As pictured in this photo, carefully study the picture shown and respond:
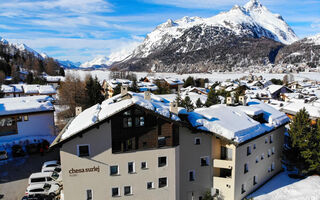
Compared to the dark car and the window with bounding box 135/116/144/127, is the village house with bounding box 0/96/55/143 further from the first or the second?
the window with bounding box 135/116/144/127

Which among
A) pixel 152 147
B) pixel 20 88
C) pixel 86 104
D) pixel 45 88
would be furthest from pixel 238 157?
pixel 20 88

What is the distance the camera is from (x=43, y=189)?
23.0m

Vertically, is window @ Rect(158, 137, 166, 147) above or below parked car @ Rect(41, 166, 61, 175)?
above

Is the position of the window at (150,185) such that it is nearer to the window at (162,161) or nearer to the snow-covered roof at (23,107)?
the window at (162,161)

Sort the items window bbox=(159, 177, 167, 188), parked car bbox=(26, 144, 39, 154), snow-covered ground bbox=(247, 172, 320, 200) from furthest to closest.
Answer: parked car bbox=(26, 144, 39, 154) → snow-covered ground bbox=(247, 172, 320, 200) → window bbox=(159, 177, 167, 188)

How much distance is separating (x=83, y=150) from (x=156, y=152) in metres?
5.99

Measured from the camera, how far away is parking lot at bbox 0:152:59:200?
Result: 23.5 metres

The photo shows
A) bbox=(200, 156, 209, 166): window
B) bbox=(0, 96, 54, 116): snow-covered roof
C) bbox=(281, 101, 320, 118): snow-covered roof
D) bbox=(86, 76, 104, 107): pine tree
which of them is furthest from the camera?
bbox=(86, 76, 104, 107): pine tree

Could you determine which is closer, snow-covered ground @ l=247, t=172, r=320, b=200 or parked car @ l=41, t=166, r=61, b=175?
snow-covered ground @ l=247, t=172, r=320, b=200

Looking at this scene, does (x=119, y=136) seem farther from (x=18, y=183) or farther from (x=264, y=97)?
(x=264, y=97)

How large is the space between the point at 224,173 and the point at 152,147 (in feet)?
30.0

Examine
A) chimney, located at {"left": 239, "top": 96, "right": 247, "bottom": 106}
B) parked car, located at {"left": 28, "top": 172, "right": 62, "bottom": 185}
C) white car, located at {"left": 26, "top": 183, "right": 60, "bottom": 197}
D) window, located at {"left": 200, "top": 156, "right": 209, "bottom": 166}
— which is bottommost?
white car, located at {"left": 26, "top": 183, "right": 60, "bottom": 197}

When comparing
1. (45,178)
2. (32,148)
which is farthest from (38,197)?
(32,148)

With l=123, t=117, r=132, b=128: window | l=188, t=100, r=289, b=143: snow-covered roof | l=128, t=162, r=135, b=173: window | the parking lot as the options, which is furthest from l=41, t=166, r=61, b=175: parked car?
l=188, t=100, r=289, b=143: snow-covered roof
